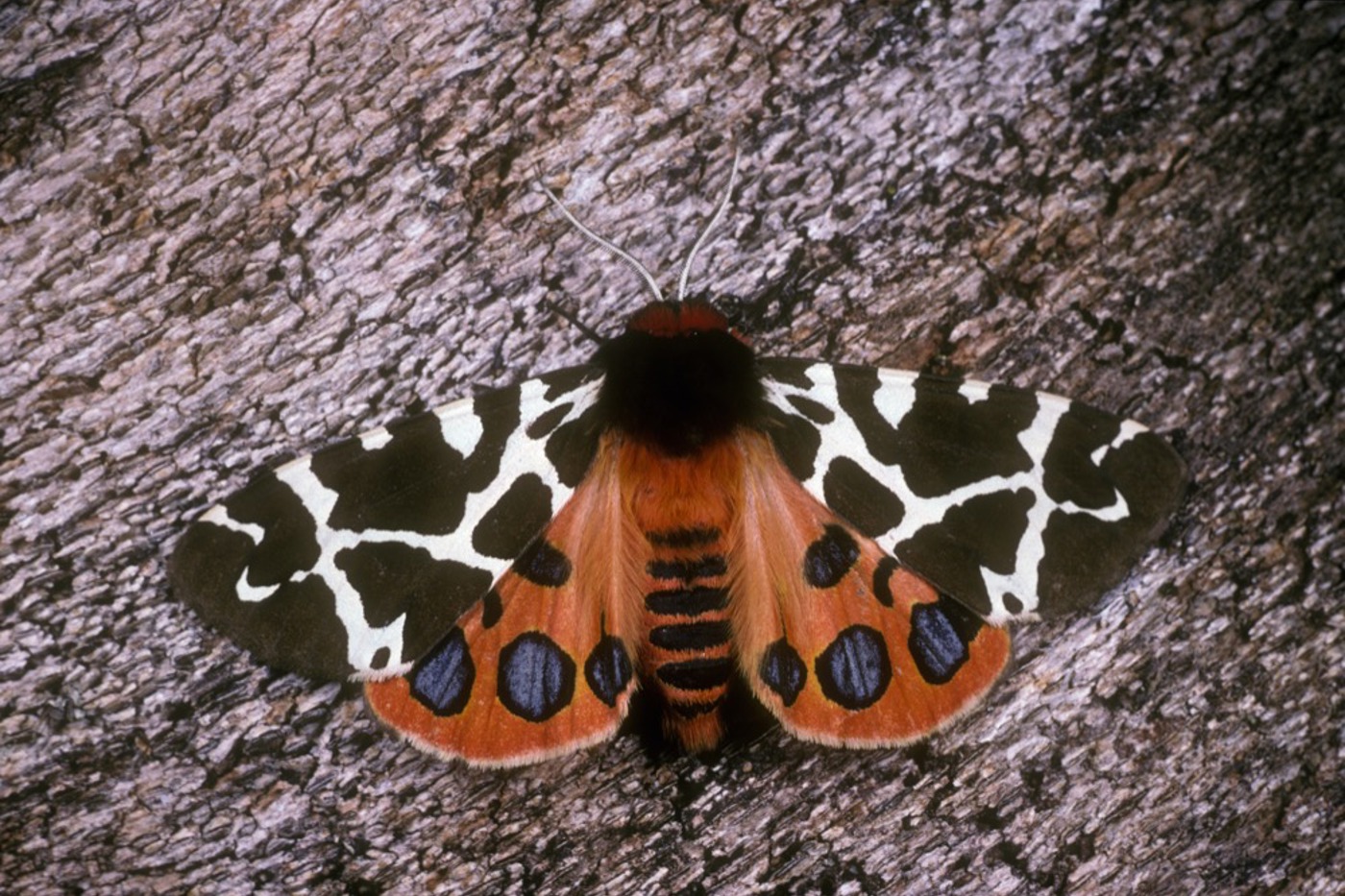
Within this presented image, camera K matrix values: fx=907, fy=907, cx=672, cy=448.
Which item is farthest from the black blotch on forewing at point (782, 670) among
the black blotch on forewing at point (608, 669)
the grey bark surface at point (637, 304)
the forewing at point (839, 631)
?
the black blotch on forewing at point (608, 669)

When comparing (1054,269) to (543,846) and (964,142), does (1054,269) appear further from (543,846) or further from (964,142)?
(543,846)

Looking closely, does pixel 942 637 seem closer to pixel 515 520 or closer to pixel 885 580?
pixel 885 580

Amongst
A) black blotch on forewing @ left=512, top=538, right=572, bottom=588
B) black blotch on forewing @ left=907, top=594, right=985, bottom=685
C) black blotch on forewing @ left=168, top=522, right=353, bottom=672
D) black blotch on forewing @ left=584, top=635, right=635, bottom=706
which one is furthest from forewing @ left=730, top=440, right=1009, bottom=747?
black blotch on forewing @ left=168, top=522, right=353, bottom=672

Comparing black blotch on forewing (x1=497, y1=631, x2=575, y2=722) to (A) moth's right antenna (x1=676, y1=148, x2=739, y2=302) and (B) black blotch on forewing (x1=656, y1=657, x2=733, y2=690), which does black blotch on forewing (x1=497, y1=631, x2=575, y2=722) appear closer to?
(B) black blotch on forewing (x1=656, y1=657, x2=733, y2=690)

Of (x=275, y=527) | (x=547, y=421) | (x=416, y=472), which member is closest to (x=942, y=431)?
(x=547, y=421)

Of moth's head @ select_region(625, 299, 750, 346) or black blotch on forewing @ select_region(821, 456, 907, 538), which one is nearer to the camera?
moth's head @ select_region(625, 299, 750, 346)
